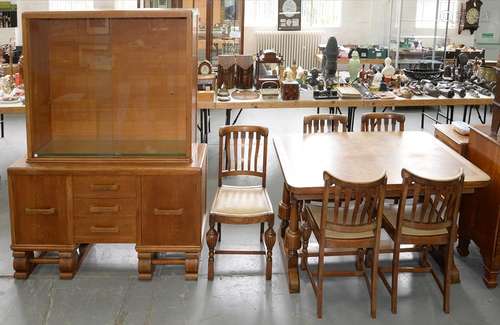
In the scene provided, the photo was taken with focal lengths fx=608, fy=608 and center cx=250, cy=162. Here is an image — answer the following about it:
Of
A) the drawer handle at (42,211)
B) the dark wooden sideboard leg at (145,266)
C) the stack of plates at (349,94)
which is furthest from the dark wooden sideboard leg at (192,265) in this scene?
the stack of plates at (349,94)

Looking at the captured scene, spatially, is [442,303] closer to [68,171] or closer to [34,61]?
[68,171]

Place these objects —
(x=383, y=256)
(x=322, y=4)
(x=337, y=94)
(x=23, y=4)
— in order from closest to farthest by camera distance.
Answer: (x=383, y=256) → (x=337, y=94) → (x=23, y=4) → (x=322, y=4)

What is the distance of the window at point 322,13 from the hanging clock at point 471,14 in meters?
→ 2.18

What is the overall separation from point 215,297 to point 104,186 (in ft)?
3.47

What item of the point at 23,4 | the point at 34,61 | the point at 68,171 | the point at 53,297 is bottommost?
the point at 53,297

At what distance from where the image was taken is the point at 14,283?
421 cm

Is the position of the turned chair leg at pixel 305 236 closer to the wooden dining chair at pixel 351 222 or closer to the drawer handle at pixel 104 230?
the wooden dining chair at pixel 351 222

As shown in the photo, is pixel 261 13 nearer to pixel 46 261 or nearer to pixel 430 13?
pixel 430 13

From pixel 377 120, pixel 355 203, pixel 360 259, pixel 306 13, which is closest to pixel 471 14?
pixel 306 13

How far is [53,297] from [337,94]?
3806mm

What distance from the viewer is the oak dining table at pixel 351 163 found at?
157 inches

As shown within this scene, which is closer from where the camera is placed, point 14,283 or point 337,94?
point 14,283

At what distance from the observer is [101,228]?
Answer: 13.8ft

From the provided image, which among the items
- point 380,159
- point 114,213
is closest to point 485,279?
point 380,159
